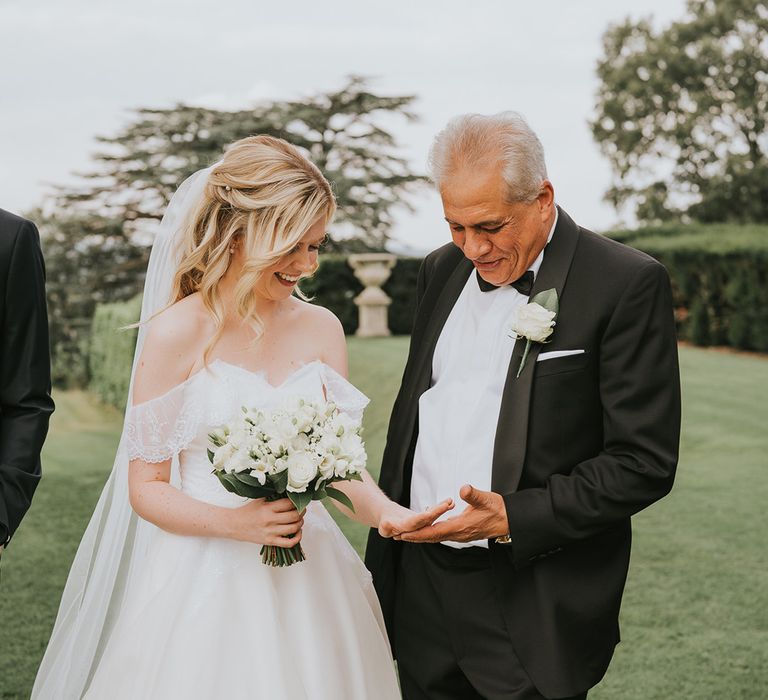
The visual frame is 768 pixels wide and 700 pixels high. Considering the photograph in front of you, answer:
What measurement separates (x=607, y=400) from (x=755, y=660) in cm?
379

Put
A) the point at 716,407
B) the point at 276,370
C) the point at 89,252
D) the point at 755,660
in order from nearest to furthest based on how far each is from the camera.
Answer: the point at 276,370
the point at 755,660
the point at 716,407
the point at 89,252

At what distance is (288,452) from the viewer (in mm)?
2898

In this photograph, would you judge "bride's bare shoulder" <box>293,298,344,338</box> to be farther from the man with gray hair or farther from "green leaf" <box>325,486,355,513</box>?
"green leaf" <box>325,486,355,513</box>

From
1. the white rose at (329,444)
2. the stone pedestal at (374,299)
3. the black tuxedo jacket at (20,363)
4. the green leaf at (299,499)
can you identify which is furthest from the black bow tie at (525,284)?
the stone pedestal at (374,299)

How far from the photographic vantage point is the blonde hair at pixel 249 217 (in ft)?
10.6

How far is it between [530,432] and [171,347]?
1.12 m

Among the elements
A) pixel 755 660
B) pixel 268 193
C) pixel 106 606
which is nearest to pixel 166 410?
pixel 268 193

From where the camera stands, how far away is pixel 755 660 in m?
6.06

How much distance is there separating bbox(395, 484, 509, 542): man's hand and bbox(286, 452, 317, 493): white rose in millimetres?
390

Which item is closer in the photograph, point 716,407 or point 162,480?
point 162,480

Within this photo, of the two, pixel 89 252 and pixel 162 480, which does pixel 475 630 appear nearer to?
pixel 162 480

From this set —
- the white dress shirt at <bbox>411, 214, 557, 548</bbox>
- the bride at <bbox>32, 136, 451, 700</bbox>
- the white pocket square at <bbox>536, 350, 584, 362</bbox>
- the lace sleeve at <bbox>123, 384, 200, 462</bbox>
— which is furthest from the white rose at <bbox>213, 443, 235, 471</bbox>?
the white pocket square at <bbox>536, 350, 584, 362</bbox>

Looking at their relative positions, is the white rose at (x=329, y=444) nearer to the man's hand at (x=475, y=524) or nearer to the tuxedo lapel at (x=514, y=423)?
the man's hand at (x=475, y=524)

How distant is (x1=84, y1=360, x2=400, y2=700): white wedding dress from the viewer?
10.3 ft
